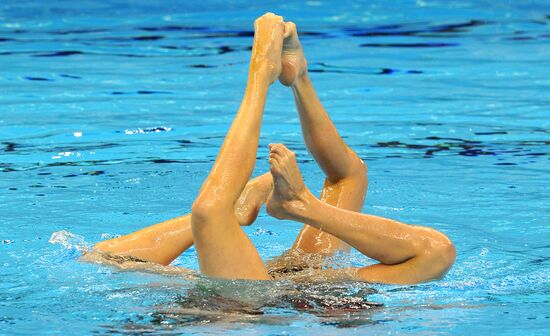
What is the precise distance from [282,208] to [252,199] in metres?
0.28

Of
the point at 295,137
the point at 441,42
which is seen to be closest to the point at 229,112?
the point at 295,137

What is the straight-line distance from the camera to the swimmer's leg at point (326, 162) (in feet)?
13.6

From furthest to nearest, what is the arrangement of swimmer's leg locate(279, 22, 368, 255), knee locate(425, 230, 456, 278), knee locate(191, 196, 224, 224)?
swimmer's leg locate(279, 22, 368, 255), knee locate(425, 230, 456, 278), knee locate(191, 196, 224, 224)

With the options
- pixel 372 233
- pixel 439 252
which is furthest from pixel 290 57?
pixel 439 252

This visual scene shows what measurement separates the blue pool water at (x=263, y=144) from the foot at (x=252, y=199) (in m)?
0.34

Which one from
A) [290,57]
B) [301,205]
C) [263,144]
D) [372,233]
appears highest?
[290,57]

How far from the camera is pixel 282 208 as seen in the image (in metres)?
3.67

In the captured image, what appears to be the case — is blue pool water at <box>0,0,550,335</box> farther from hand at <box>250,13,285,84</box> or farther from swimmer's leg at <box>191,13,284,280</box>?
hand at <box>250,13,285,84</box>

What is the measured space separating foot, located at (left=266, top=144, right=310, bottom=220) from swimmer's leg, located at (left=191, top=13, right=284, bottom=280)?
0.27ft

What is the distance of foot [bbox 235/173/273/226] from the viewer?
12.8 feet

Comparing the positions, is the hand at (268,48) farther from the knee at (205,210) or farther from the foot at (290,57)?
the knee at (205,210)

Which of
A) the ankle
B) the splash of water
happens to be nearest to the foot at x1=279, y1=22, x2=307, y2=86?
the ankle

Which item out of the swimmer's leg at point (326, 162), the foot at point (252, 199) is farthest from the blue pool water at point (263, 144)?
the foot at point (252, 199)

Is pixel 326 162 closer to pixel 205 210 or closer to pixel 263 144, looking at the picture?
pixel 205 210
